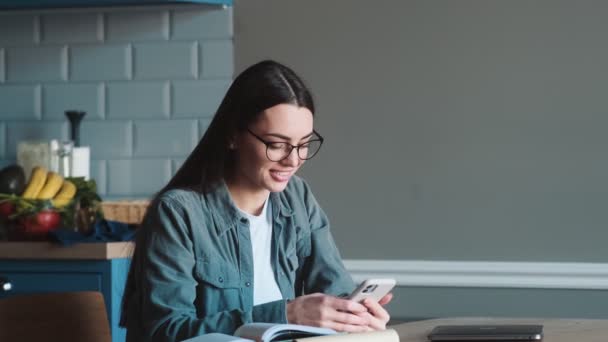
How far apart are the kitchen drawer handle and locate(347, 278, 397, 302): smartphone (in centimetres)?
163

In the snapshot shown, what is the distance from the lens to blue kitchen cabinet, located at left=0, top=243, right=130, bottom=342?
3.26m

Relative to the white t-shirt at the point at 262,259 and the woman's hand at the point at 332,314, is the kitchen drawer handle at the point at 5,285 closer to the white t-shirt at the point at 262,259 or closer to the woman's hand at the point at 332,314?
the white t-shirt at the point at 262,259

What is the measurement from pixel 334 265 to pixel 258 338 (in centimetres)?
67

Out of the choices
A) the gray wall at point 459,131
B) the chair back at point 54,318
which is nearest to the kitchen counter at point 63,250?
the gray wall at point 459,131

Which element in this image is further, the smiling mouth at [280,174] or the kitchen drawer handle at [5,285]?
the kitchen drawer handle at [5,285]

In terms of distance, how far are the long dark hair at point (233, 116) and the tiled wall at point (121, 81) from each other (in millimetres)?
1483

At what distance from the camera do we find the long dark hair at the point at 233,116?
7.11ft

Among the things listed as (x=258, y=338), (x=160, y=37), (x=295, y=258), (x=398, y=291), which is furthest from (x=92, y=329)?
(x=160, y=37)

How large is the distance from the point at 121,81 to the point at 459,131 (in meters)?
1.17

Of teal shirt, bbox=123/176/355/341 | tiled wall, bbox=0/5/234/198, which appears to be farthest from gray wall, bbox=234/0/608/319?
teal shirt, bbox=123/176/355/341

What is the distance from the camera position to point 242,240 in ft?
7.24

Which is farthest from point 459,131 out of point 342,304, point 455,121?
point 342,304

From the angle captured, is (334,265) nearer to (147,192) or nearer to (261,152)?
(261,152)

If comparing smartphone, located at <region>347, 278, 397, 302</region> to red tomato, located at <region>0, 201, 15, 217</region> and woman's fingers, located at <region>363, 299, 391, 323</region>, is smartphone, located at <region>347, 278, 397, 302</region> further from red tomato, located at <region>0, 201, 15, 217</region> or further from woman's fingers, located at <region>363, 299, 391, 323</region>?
red tomato, located at <region>0, 201, 15, 217</region>
